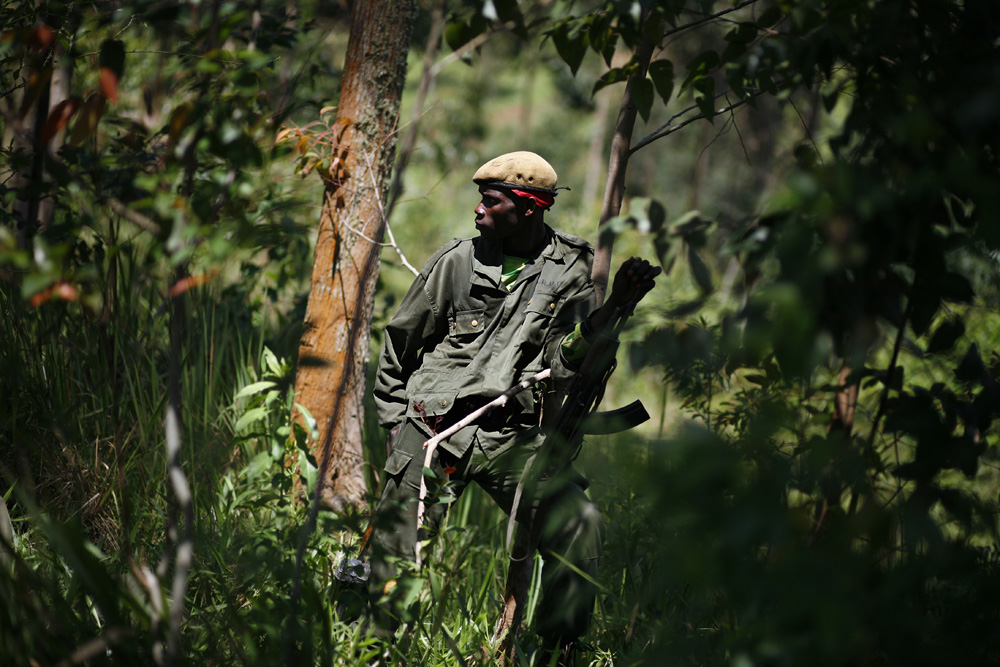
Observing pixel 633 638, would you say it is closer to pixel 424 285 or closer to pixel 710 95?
pixel 424 285

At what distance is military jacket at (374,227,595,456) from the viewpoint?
101 inches

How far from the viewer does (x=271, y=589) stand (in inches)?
102

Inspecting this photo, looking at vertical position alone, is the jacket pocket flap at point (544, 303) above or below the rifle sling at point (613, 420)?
above

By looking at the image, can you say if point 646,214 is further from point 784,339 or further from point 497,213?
point 497,213

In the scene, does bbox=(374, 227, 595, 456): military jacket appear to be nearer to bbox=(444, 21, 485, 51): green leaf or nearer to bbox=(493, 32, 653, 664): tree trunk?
bbox=(493, 32, 653, 664): tree trunk

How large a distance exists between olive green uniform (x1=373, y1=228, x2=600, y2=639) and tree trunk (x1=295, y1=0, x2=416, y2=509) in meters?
0.73

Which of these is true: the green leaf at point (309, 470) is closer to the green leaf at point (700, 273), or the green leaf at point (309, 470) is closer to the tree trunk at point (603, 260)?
the tree trunk at point (603, 260)

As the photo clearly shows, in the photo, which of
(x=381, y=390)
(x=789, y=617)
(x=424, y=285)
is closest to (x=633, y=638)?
(x=381, y=390)

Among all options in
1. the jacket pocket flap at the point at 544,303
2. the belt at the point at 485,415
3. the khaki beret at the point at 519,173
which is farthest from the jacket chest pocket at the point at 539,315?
the khaki beret at the point at 519,173

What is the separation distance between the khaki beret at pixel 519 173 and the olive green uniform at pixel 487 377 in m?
0.24

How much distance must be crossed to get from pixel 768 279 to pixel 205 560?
236 centimetres

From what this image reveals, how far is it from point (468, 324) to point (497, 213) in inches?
16.6

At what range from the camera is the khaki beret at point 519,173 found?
257 cm

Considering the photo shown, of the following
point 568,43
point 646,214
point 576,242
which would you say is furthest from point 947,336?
point 576,242
